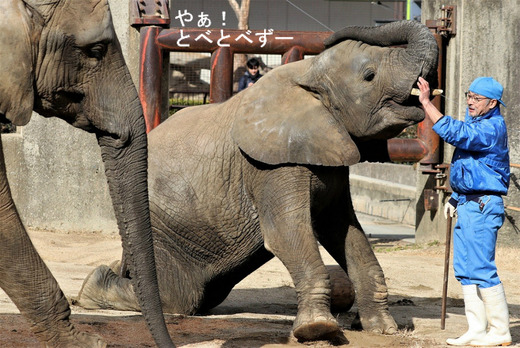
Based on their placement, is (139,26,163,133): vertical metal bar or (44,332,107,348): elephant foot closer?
(44,332,107,348): elephant foot

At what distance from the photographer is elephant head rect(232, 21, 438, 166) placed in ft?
20.5

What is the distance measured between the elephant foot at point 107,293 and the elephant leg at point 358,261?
1.52 meters

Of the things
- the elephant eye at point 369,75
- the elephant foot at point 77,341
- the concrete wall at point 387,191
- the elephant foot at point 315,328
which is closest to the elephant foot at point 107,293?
the elephant foot at point 315,328

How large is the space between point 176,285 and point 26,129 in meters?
5.36

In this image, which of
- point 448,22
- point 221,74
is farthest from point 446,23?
point 221,74

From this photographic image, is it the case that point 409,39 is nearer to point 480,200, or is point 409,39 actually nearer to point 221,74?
point 480,200

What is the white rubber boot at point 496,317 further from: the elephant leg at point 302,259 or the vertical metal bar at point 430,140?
the vertical metal bar at point 430,140

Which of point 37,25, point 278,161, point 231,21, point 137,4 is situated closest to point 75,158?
point 137,4

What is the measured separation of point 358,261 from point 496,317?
3.68ft

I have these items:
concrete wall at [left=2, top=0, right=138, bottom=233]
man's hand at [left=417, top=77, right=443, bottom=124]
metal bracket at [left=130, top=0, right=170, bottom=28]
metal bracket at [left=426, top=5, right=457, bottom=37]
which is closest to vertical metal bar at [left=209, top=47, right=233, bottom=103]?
metal bracket at [left=130, top=0, right=170, bottom=28]

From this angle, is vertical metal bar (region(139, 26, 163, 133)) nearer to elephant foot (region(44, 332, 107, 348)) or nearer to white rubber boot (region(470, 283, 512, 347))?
white rubber boot (region(470, 283, 512, 347))

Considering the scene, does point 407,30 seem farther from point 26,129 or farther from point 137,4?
point 26,129

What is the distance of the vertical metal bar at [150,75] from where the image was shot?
A: 10.9 metres

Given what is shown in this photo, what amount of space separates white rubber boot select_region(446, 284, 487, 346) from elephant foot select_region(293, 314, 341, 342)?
76cm
